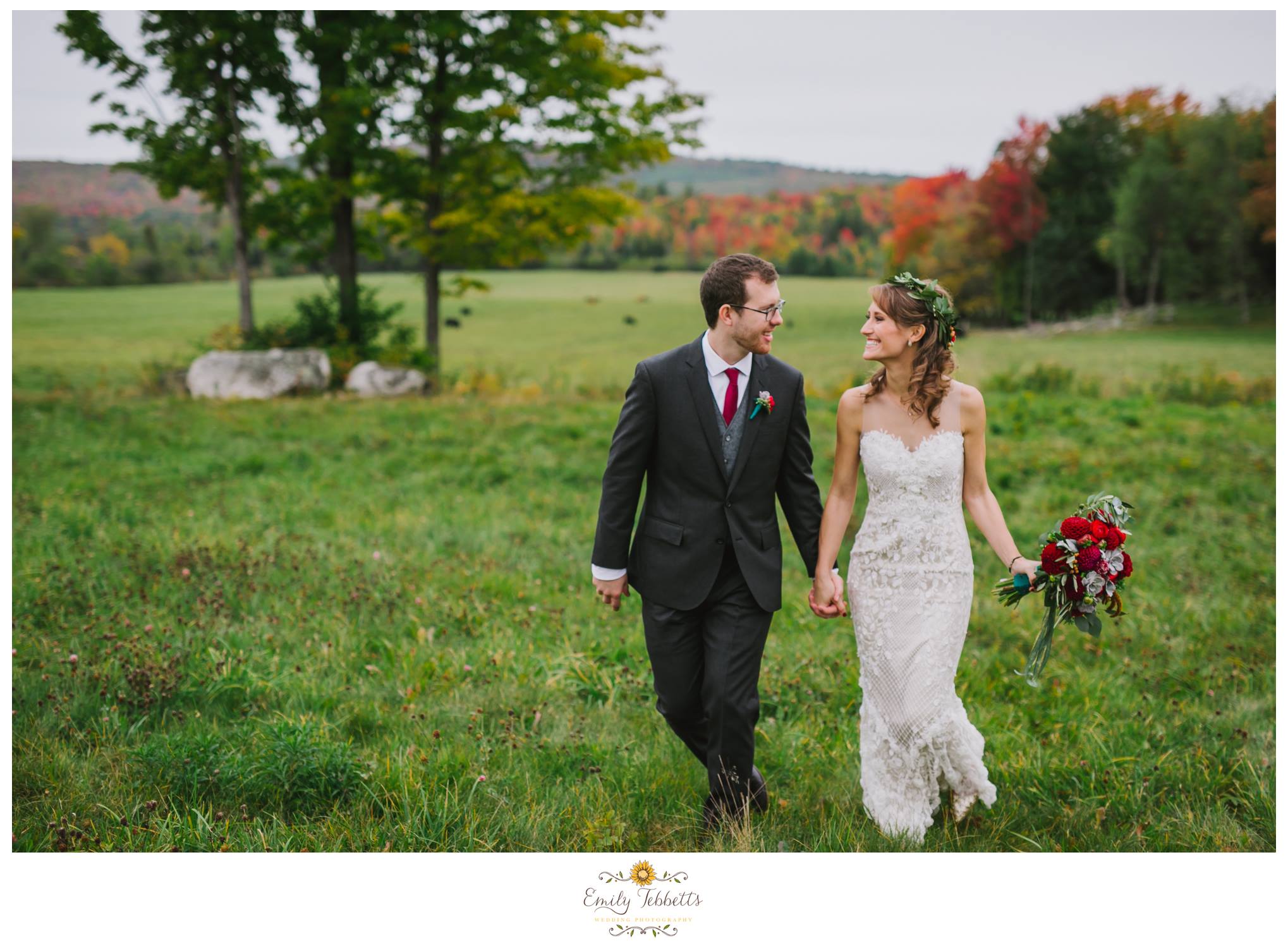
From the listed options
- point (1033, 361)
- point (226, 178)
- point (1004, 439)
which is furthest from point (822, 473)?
point (1033, 361)

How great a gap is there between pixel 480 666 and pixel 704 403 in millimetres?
2477

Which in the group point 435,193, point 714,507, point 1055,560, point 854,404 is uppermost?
point 435,193

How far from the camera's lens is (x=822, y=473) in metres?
10.9

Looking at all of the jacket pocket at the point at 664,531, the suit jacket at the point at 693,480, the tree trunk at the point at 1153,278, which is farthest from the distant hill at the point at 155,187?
the jacket pocket at the point at 664,531

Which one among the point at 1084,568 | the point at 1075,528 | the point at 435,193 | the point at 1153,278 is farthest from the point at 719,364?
the point at 1153,278

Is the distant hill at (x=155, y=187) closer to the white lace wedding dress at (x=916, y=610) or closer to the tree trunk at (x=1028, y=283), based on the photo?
the tree trunk at (x=1028, y=283)

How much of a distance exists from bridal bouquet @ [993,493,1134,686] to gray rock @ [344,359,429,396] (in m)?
14.3

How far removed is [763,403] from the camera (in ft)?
12.2

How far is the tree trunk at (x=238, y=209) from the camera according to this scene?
53.6 feet

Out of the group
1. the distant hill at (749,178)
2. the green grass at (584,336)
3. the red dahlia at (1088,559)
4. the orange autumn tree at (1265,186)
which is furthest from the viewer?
the orange autumn tree at (1265,186)

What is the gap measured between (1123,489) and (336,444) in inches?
383

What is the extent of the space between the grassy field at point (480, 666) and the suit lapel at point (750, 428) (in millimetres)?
1535

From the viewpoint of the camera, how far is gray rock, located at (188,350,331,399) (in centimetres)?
1573

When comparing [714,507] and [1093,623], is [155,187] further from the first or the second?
[1093,623]
